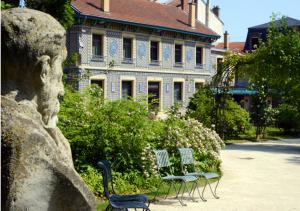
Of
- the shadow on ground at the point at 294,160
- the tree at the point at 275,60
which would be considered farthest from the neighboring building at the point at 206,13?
the shadow on ground at the point at 294,160

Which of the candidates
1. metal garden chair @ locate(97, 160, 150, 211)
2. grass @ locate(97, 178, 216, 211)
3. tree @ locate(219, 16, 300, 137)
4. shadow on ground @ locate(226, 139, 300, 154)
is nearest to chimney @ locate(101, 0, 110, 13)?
tree @ locate(219, 16, 300, 137)

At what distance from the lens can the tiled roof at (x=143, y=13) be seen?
2961 centimetres

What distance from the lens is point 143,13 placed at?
3450 centimetres

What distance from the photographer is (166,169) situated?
11.7m

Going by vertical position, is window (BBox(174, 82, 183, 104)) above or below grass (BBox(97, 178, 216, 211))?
above

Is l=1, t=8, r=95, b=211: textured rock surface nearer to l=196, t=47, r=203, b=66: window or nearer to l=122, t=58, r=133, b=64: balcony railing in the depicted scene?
l=122, t=58, r=133, b=64: balcony railing

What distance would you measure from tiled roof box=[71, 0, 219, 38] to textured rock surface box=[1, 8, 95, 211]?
2592 centimetres

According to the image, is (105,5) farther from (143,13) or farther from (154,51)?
(154,51)

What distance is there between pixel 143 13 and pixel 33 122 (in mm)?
32942

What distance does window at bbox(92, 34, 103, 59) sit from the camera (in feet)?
98.3

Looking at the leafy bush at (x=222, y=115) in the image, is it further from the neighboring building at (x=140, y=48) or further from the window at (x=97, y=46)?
the window at (x=97, y=46)

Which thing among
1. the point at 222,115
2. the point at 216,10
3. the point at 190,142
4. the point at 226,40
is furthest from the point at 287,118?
the point at 216,10

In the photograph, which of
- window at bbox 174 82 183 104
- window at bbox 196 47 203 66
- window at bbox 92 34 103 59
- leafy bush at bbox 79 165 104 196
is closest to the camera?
leafy bush at bbox 79 165 104 196

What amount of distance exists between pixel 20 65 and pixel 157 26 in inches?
1228
